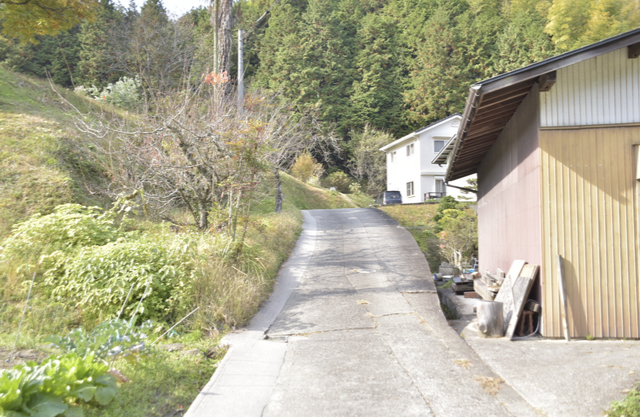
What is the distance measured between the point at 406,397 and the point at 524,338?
2.78m

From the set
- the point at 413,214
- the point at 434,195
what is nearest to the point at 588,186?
the point at 413,214

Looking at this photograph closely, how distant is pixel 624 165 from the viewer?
6488 millimetres

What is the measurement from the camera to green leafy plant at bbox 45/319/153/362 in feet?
14.0

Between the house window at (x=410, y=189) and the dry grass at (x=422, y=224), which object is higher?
the house window at (x=410, y=189)

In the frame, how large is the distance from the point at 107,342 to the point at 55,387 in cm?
89

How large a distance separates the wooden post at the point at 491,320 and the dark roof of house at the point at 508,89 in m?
2.95

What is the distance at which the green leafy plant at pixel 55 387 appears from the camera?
324 cm

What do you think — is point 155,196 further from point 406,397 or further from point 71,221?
point 406,397

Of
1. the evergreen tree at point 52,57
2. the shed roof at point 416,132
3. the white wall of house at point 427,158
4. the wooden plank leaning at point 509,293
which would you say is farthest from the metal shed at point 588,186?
the evergreen tree at point 52,57

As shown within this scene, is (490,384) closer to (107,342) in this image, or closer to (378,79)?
(107,342)

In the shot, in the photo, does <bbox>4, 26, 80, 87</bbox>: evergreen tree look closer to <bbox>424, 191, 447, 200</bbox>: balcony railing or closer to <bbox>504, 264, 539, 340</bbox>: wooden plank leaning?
<bbox>424, 191, 447, 200</bbox>: balcony railing

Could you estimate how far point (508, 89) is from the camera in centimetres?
684

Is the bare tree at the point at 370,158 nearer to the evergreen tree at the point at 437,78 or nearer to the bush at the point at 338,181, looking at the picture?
the bush at the point at 338,181

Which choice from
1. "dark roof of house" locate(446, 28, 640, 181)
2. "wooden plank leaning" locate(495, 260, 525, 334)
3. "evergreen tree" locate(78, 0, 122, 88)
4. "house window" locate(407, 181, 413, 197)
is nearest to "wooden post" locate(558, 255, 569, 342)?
"wooden plank leaning" locate(495, 260, 525, 334)
